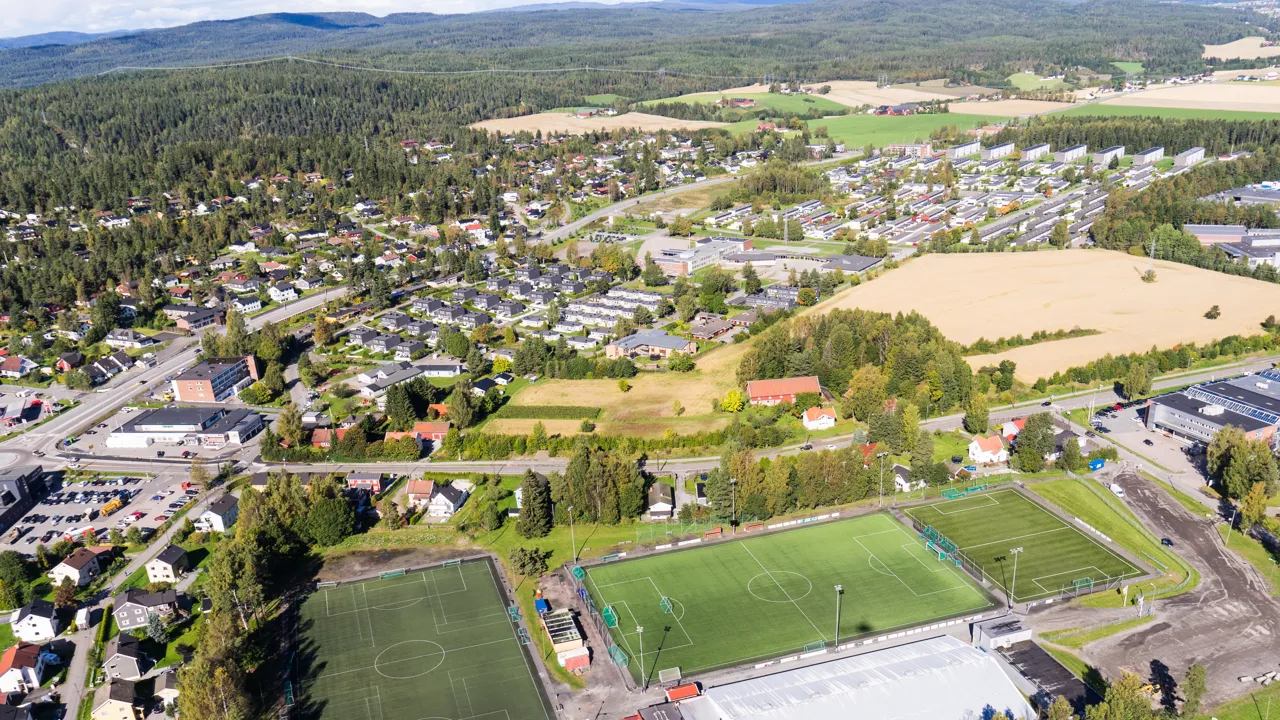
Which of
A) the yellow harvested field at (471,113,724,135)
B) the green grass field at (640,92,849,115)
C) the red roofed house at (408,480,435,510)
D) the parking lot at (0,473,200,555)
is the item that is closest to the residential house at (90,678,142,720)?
the parking lot at (0,473,200,555)

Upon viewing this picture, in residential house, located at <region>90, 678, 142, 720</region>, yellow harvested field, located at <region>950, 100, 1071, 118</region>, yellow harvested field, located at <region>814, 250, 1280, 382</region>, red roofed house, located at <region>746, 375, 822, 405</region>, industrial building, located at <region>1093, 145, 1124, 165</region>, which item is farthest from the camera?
yellow harvested field, located at <region>950, 100, 1071, 118</region>

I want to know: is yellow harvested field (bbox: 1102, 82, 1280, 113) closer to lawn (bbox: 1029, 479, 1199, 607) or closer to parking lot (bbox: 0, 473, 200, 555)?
lawn (bbox: 1029, 479, 1199, 607)

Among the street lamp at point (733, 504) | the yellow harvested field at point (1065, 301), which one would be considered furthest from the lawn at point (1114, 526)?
the street lamp at point (733, 504)

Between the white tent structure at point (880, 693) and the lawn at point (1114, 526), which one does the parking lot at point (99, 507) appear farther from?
the lawn at point (1114, 526)

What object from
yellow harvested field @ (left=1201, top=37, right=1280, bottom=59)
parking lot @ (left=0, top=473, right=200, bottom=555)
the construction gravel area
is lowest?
the construction gravel area

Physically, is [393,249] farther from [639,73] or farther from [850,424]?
[639,73]
